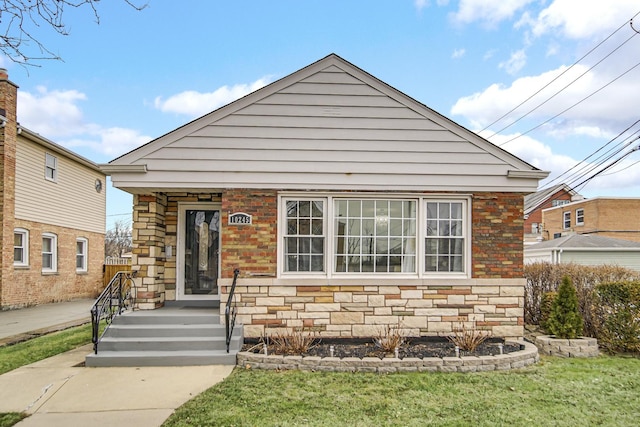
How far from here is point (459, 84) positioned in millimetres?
16500

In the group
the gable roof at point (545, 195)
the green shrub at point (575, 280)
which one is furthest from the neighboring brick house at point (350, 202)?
the gable roof at point (545, 195)

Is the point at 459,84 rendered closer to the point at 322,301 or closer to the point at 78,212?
the point at 322,301

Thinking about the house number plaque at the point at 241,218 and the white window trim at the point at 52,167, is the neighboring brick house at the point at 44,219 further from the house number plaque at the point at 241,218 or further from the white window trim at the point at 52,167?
the house number plaque at the point at 241,218

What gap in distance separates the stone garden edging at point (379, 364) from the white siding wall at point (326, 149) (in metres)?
2.69

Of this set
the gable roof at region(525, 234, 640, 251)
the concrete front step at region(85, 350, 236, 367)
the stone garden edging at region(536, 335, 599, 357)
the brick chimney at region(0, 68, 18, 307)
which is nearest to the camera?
the concrete front step at region(85, 350, 236, 367)

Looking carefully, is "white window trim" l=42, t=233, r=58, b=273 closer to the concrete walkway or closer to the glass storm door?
the glass storm door

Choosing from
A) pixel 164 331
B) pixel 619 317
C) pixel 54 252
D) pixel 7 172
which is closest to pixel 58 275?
pixel 54 252

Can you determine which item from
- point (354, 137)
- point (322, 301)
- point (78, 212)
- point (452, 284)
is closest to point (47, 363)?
point (322, 301)

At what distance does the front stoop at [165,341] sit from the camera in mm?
6051

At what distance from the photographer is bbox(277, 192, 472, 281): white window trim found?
275 inches

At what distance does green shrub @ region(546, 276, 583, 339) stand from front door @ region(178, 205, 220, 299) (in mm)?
5982

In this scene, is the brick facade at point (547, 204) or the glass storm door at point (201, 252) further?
the brick facade at point (547, 204)

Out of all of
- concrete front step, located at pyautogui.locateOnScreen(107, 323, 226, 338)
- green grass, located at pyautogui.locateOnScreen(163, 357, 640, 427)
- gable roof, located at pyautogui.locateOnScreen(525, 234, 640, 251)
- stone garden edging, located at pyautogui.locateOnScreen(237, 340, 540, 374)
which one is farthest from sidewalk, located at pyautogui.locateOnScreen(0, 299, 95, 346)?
gable roof, located at pyautogui.locateOnScreen(525, 234, 640, 251)

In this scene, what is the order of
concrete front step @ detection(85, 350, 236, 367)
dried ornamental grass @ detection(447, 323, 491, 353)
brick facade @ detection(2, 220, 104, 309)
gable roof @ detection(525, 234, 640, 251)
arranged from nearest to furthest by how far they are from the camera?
concrete front step @ detection(85, 350, 236, 367) < dried ornamental grass @ detection(447, 323, 491, 353) < brick facade @ detection(2, 220, 104, 309) < gable roof @ detection(525, 234, 640, 251)
